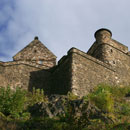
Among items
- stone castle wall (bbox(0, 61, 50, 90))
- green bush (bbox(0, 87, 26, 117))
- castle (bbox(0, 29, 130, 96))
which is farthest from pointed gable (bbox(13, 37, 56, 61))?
green bush (bbox(0, 87, 26, 117))

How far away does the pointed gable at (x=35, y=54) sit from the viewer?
25564 mm

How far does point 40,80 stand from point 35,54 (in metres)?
6.63

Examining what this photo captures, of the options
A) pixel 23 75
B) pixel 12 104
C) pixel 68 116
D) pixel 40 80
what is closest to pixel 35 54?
pixel 40 80

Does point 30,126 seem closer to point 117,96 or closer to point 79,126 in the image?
point 79,126

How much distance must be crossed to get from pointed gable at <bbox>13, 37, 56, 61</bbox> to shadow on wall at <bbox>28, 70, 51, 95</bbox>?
5.18 meters

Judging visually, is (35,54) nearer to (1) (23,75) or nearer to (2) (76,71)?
(1) (23,75)

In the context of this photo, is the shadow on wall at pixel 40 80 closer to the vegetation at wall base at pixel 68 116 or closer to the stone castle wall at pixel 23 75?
the stone castle wall at pixel 23 75

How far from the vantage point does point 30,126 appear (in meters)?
8.52

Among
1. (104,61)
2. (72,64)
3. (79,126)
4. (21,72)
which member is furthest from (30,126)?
(104,61)

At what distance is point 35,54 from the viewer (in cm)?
2591

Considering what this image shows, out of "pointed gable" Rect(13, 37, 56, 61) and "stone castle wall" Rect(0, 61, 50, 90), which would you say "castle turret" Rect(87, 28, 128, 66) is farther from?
"stone castle wall" Rect(0, 61, 50, 90)

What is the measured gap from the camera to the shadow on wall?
19.5 metres

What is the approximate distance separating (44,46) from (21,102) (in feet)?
53.1

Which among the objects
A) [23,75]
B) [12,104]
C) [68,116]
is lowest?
[68,116]
